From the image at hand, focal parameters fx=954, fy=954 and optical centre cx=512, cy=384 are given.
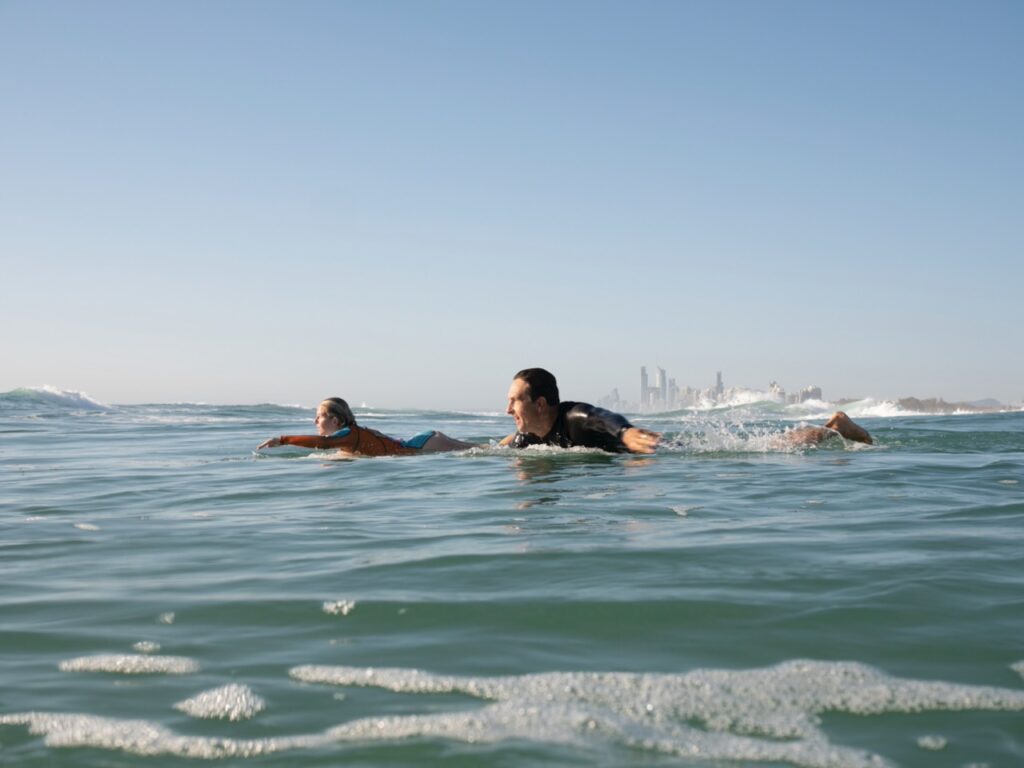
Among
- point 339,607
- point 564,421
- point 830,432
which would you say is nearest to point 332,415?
point 564,421

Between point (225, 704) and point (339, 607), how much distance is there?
124 centimetres

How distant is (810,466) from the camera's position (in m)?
10.5

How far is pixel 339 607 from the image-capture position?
4.41 m

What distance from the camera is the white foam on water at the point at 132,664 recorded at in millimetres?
3584

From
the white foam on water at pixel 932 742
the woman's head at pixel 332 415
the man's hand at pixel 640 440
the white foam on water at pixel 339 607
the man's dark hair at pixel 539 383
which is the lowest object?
the white foam on water at pixel 932 742

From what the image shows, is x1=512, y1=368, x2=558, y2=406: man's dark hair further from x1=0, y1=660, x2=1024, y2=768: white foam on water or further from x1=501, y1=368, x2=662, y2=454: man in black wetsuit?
x1=0, y1=660, x2=1024, y2=768: white foam on water

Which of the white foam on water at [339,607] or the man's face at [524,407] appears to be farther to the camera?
the man's face at [524,407]

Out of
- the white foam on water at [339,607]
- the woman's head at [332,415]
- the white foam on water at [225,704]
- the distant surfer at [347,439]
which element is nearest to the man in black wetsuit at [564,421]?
the distant surfer at [347,439]

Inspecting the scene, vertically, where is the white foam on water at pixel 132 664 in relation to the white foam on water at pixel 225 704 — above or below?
above

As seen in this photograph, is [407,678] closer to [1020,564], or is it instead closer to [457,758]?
[457,758]

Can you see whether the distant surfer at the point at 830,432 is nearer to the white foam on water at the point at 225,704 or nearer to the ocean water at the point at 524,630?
the ocean water at the point at 524,630

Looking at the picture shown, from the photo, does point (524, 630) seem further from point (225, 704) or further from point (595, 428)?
point (595, 428)

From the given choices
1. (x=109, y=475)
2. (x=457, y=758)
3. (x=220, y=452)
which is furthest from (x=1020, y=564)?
(x=220, y=452)

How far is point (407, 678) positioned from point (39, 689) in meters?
1.30
